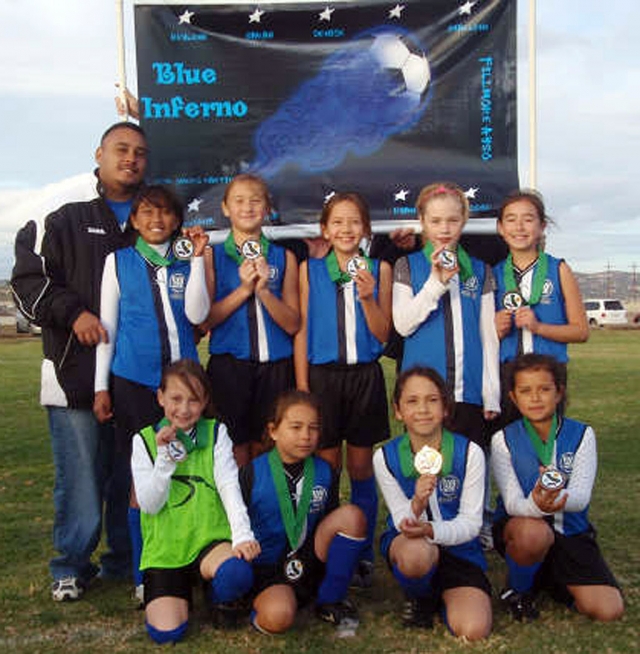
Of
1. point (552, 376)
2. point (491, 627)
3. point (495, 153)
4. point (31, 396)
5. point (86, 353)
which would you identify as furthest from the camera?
point (31, 396)

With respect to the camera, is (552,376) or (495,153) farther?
(495,153)

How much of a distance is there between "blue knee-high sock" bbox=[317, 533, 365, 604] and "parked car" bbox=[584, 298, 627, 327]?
37897mm

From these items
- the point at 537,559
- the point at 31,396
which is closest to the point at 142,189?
the point at 537,559

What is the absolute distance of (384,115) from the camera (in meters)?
5.31

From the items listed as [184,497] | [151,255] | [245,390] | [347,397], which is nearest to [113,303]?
[151,255]

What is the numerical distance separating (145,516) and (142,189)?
1593 mm

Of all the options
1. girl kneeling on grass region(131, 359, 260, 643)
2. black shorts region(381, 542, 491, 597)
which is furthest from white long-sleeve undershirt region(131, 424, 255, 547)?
black shorts region(381, 542, 491, 597)

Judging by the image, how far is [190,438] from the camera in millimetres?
3777

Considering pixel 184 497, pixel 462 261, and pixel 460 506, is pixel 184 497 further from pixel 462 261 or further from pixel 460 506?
pixel 462 261

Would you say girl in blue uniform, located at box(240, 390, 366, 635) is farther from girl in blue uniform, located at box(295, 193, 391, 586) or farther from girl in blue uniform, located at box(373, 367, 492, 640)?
girl in blue uniform, located at box(295, 193, 391, 586)

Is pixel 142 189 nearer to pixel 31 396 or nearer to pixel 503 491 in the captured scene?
pixel 503 491

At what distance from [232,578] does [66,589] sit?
106cm

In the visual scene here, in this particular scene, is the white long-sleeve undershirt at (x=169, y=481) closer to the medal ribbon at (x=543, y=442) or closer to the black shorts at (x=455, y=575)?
the black shorts at (x=455, y=575)

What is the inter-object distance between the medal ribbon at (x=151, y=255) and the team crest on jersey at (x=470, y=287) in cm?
140
